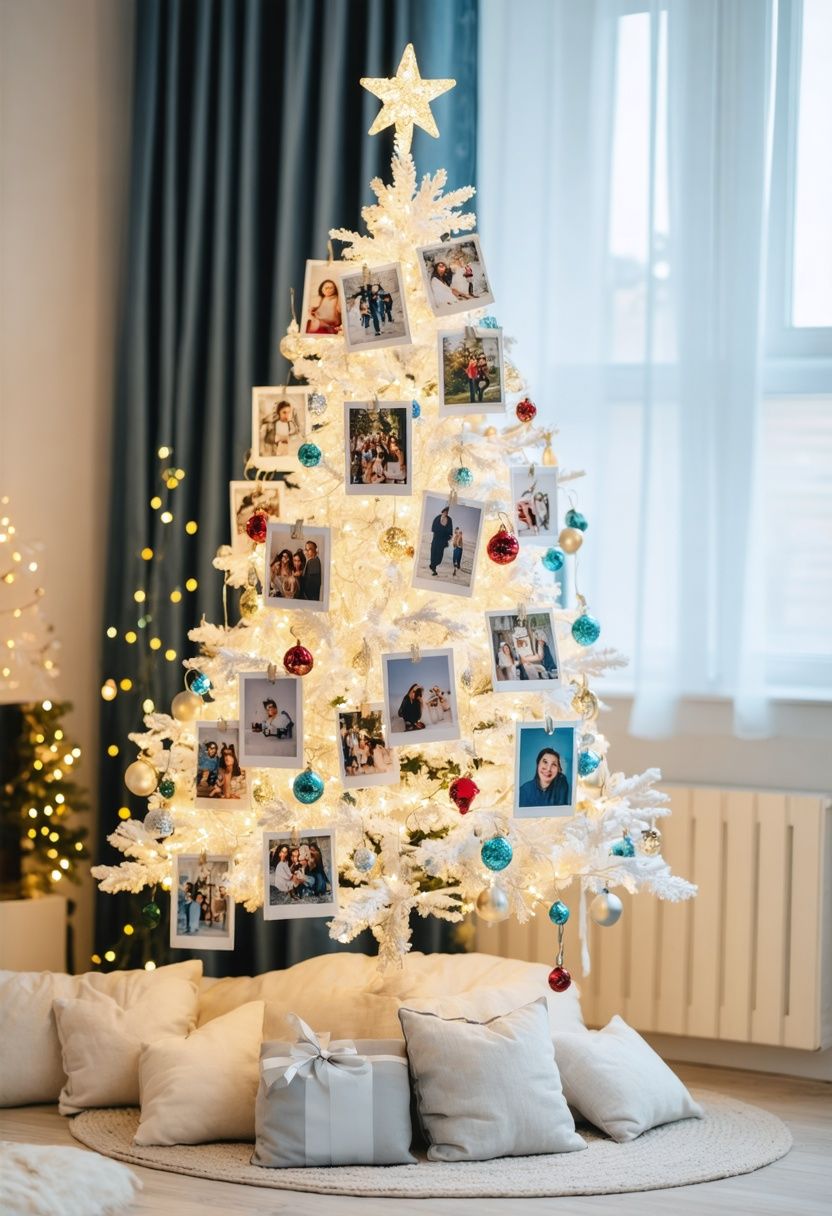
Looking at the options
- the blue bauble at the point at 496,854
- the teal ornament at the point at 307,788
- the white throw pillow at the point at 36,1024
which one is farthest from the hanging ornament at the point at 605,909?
the white throw pillow at the point at 36,1024

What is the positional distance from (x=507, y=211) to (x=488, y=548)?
120 centimetres

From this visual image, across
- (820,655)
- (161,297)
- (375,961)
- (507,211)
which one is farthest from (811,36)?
(375,961)

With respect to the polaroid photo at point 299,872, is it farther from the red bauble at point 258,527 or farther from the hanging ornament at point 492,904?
the red bauble at point 258,527

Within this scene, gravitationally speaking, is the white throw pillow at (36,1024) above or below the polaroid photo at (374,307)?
below

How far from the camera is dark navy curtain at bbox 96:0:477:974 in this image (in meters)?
3.69

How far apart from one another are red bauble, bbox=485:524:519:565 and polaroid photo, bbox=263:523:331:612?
1.05 ft

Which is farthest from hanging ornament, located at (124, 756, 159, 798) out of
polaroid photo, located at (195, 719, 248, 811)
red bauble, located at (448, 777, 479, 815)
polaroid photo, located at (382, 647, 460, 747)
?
red bauble, located at (448, 777, 479, 815)

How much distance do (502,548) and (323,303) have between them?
65 cm

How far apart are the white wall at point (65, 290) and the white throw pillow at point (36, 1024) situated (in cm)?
67

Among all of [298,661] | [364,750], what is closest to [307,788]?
[364,750]

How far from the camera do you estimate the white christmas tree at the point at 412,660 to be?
2.85 m

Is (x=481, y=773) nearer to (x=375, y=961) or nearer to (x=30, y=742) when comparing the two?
(x=375, y=961)

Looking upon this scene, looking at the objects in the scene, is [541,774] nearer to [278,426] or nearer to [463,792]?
[463,792]

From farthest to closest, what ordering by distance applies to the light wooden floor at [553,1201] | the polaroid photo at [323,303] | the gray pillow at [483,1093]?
the polaroid photo at [323,303] < the gray pillow at [483,1093] < the light wooden floor at [553,1201]
